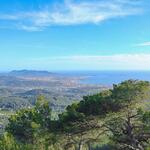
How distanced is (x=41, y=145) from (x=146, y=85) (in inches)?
350

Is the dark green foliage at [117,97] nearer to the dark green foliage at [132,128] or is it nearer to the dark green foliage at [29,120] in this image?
the dark green foliage at [132,128]

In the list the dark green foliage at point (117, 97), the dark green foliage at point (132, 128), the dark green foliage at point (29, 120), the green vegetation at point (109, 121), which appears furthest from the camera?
the dark green foliage at point (29, 120)

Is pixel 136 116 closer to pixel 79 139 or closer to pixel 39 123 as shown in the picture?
pixel 79 139

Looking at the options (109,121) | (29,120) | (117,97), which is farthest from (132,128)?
(29,120)

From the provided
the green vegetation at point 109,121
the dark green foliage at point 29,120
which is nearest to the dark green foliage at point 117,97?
the green vegetation at point 109,121

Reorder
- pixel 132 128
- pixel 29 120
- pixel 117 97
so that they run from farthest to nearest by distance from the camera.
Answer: pixel 29 120 → pixel 132 128 → pixel 117 97

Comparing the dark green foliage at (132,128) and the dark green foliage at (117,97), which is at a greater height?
the dark green foliage at (117,97)

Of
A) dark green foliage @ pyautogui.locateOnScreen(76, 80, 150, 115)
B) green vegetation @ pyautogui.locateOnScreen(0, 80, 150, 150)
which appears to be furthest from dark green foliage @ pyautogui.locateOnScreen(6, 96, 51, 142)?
dark green foliage @ pyautogui.locateOnScreen(76, 80, 150, 115)

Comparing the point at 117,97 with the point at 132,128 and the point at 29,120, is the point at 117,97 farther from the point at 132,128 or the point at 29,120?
the point at 29,120

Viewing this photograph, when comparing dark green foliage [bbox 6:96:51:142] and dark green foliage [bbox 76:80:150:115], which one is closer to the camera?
dark green foliage [bbox 76:80:150:115]

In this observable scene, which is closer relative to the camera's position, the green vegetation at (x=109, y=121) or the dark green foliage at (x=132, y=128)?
the green vegetation at (x=109, y=121)

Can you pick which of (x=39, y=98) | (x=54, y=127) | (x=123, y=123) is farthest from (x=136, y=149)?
(x=39, y=98)

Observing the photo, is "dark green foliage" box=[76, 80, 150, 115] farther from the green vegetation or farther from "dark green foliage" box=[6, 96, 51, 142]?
"dark green foliage" box=[6, 96, 51, 142]

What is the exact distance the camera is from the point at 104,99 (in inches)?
742
